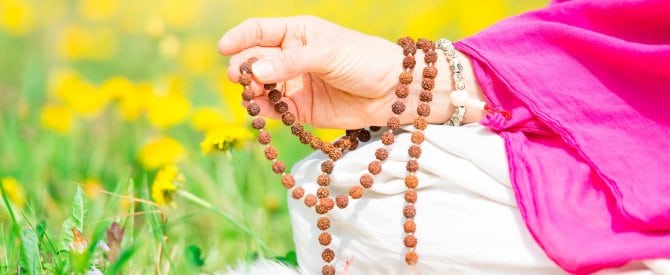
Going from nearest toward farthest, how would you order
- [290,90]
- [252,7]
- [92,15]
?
1. [290,90]
2. [92,15]
3. [252,7]

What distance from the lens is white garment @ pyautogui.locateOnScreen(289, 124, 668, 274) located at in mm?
1274

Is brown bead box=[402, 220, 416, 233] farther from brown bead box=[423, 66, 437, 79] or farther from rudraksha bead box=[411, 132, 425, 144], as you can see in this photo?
brown bead box=[423, 66, 437, 79]

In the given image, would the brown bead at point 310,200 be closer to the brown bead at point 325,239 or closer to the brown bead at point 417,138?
the brown bead at point 325,239

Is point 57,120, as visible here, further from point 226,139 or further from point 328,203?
point 328,203

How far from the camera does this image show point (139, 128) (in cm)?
264

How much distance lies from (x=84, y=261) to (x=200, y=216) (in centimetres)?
94

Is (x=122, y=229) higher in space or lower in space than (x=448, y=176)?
lower

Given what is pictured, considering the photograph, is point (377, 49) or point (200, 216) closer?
point (377, 49)

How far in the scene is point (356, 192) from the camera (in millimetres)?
1357

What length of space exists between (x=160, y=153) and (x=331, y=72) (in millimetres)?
942

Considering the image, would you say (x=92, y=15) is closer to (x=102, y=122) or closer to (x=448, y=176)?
(x=102, y=122)

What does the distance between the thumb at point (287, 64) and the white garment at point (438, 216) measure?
167 mm

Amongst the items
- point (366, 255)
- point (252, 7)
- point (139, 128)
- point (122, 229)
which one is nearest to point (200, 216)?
point (139, 128)

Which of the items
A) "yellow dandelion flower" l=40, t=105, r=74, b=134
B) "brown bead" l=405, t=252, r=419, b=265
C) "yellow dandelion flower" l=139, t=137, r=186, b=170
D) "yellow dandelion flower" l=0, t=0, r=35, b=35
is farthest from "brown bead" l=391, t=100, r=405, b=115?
"yellow dandelion flower" l=0, t=0, r=35, b=35
